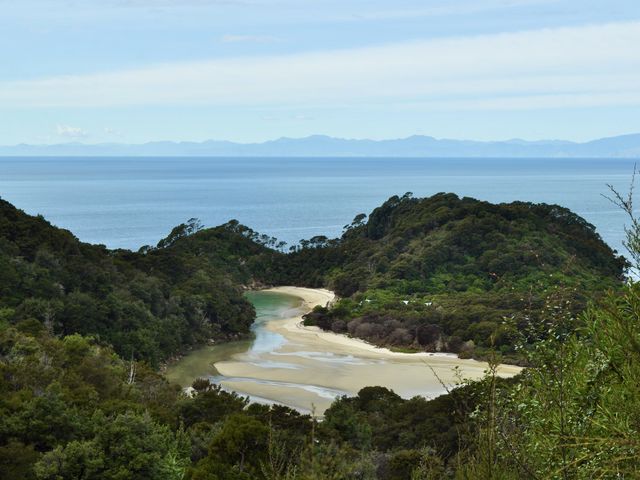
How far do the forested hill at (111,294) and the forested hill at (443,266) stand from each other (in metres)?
5.96

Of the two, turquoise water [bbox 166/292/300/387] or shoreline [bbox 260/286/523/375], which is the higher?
shoreline [bbox 260/286/523/375]

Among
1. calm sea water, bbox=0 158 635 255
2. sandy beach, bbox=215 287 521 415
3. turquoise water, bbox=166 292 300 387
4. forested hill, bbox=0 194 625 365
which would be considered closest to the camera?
sandy beach, bbox=215 287 521 415

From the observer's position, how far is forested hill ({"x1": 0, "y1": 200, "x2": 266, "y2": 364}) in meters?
28.8

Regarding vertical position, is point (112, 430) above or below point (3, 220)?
below

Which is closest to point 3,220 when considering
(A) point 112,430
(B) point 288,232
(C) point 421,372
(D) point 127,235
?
(C) point 421,372

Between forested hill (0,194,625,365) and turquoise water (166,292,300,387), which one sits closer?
turquoise water (166,292,300,387)

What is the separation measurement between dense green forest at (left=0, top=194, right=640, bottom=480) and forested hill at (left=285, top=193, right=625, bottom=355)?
0.46 feet

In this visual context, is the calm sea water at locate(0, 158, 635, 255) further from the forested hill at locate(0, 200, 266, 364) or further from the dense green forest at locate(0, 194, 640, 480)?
the forested hill at locate(0, 200, 266, 364)

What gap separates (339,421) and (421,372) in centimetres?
1265

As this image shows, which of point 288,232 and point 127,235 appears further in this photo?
point 288,232

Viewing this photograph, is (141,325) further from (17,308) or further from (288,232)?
(288,232)

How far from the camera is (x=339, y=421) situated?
57.0 feet

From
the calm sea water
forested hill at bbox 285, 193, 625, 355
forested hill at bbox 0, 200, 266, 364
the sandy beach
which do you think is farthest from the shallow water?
the calm sea water

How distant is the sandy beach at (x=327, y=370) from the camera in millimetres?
26469
